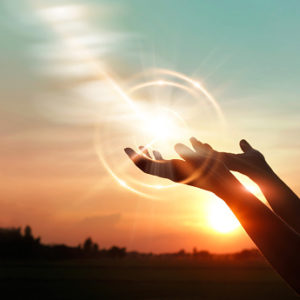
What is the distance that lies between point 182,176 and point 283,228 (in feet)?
1.40

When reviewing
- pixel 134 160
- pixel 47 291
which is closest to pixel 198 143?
pixel 134 160

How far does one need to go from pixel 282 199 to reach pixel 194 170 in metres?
0.62

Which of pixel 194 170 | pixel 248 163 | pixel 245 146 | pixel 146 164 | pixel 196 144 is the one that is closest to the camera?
pixel 194 170

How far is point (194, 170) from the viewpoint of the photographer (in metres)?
1.79

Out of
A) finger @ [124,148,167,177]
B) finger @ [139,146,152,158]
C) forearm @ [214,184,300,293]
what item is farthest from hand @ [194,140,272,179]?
forearm @ [214,184,300,293]

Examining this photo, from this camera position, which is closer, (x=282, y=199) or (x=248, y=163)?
(x=282, y=199)

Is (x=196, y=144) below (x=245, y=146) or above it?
below

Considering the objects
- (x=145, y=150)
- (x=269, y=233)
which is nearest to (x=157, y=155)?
(x=145, y=150)

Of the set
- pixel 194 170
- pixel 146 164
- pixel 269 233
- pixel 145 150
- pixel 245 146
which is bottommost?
pixel 269 233

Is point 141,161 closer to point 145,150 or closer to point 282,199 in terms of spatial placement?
point 145,150

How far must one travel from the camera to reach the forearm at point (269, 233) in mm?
1558

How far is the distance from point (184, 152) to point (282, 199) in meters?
0.62

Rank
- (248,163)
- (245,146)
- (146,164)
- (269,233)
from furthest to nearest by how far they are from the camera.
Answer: (245,146)
(248,163)
(146,164)
(269,233)

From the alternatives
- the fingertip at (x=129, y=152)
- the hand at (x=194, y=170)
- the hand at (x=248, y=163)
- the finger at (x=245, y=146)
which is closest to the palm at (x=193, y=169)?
the hand at (x=194, y=170)
